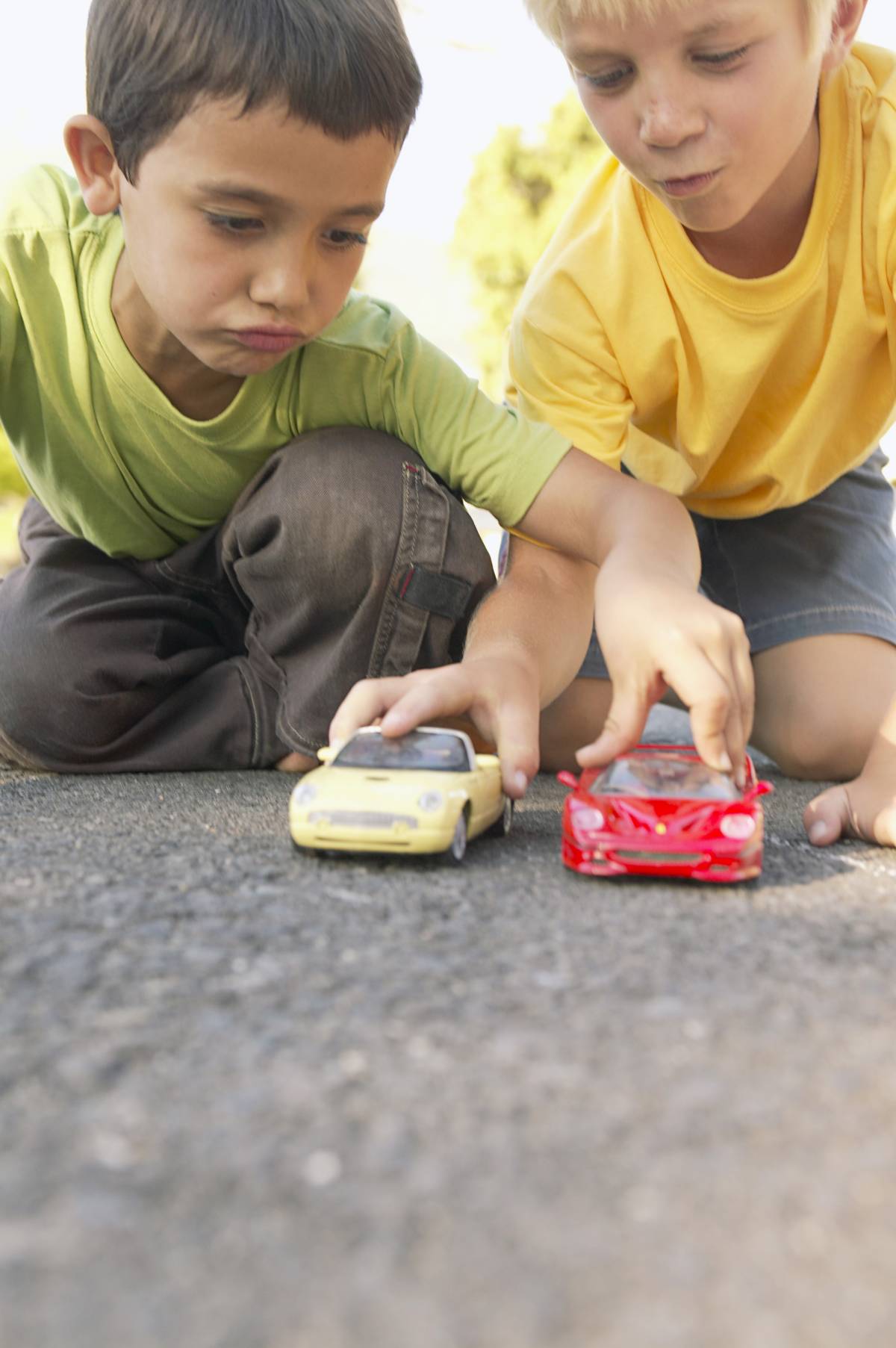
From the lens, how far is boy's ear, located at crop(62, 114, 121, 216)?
210 centimetres

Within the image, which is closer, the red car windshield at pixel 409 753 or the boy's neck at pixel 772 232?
the red car windshield at pixel 409 753

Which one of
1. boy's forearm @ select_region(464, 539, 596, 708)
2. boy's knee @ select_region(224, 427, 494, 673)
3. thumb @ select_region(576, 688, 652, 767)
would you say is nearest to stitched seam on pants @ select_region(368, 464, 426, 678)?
boy's knee @ select_region(224, 427, 494, 673)

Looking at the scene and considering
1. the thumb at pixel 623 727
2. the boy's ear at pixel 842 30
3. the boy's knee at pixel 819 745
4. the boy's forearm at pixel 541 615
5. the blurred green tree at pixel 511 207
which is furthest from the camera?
the blurred green tree at pixel 511 207

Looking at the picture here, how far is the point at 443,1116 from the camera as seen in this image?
924mm

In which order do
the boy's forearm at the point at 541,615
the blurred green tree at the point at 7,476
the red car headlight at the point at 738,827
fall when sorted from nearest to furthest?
1. the red car headlight at the point at 738,827
2. the boy's forearm at the point at 541,615
3. the blurred green tree at the point at 7,476

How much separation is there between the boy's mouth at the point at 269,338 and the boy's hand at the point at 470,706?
0.62 m

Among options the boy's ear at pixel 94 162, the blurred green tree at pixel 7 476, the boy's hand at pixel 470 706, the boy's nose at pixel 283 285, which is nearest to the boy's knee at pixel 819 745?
the boy's hand at pixel 470 706

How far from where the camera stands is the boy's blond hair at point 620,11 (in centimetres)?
192

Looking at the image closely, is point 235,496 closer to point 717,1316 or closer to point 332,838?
point 332,838

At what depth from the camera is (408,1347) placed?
68cm

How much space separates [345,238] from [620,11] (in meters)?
0.56

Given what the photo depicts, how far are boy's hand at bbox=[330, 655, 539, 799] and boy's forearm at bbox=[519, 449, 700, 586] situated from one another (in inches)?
10.0

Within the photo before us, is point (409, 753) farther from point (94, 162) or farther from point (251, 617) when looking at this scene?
point (94, 162)

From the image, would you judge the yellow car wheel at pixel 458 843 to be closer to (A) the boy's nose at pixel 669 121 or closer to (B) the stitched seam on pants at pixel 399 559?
(B) the stitched seam on pants at pixel 399 559
